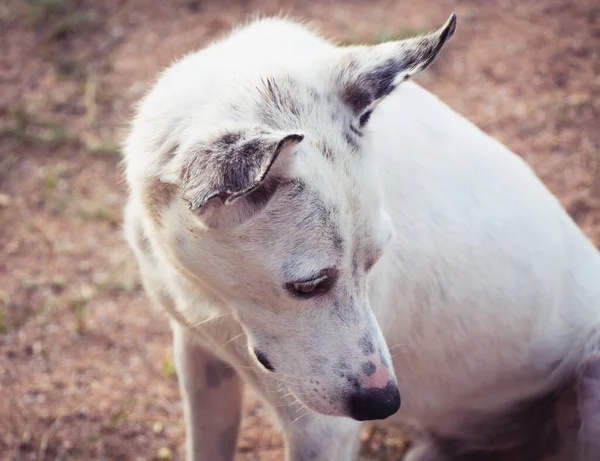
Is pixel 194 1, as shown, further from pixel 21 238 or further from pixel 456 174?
pixel 456 174

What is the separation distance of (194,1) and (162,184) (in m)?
3.78

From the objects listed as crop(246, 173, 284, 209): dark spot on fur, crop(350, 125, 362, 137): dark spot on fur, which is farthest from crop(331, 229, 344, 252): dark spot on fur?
crop(350, 125, 362, 137): dark spot on fur

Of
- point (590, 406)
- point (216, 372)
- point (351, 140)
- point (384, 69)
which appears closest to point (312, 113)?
point (351, 140)

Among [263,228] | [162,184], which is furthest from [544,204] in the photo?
[162,184]

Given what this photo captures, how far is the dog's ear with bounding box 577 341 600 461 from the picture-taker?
6.99ft

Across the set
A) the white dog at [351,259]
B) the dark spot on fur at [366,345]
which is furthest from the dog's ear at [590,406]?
the dark spot on fur at [366,345]

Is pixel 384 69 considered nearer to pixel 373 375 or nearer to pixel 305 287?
pixel 305 287

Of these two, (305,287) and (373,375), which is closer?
(305,287)

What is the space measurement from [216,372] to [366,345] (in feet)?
2.51

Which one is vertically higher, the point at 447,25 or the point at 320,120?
the point at 447,25

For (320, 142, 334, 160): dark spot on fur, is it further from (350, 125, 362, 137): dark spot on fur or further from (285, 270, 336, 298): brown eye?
(285, 270, 336, 298): brown eye

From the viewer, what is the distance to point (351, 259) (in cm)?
170

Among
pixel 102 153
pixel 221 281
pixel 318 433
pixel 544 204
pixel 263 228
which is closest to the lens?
pixel 263 228

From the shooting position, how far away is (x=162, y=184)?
67.2 inches
